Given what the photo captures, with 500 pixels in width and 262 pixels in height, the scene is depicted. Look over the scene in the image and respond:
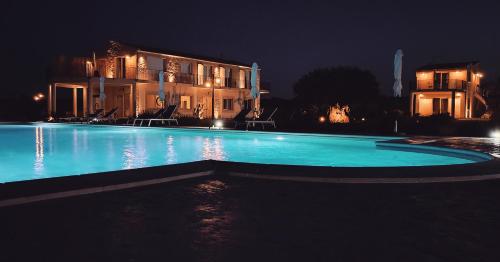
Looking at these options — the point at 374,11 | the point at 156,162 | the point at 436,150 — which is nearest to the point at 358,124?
the point at 436,150

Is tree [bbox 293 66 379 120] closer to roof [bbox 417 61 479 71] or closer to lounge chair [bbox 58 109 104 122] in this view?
roof [bbox 417 61 479 71]

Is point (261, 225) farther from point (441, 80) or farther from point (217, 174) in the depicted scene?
point (441, 80)

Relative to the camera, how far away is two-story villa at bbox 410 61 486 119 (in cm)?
3033

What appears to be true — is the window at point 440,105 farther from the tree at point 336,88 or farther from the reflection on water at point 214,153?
the reflection on water at point 214,153

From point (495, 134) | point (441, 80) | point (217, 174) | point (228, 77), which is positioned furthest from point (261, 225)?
point (441, 80)

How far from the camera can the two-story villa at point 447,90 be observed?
30.3m

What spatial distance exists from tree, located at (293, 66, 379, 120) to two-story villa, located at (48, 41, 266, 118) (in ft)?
18.5

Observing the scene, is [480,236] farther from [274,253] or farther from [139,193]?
[139,193]

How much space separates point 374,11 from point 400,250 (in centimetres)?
2752

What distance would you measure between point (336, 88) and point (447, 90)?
7.68 metres

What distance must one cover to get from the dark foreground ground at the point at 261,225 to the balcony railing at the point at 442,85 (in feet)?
91.3

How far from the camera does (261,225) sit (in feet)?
11.2

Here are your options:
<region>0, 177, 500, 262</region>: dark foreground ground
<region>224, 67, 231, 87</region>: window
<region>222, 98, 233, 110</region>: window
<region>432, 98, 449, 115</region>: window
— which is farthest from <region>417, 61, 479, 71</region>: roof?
<region>0, 177, 500, 262</region>: dark foreground ground

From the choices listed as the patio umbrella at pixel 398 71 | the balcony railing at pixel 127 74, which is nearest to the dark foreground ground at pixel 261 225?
the patio umbrella at pixel 398 71
